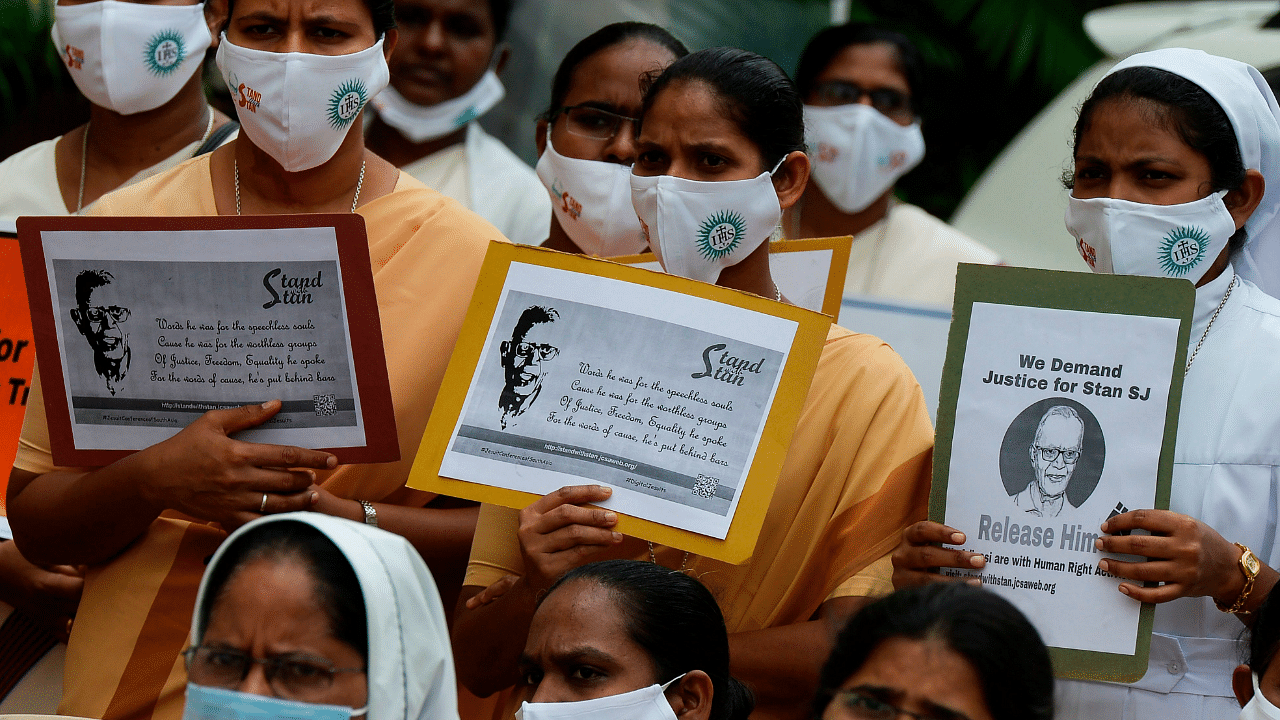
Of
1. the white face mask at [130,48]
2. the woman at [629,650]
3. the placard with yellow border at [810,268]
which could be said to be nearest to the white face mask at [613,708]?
the woman at [629,650]

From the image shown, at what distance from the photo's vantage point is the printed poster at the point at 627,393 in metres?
2.90

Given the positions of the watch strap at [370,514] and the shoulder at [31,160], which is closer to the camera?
the watch strap at [370,514]

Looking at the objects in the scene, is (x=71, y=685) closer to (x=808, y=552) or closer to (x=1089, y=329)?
(x=808, y=552)

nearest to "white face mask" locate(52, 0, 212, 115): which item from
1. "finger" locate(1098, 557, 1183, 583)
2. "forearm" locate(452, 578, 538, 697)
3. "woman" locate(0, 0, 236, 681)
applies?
"woman" locate(0, 0, 236, 681)

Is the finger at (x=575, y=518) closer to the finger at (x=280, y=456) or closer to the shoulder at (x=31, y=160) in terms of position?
the finger at (x=280, y=456)

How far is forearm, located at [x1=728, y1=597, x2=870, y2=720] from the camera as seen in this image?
9.90 feet

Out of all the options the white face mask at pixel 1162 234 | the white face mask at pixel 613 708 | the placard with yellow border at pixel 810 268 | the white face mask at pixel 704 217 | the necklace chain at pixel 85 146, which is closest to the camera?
the white face mask at pixel 613 708

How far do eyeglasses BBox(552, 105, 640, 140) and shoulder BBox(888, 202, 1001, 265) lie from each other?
175 centimetres

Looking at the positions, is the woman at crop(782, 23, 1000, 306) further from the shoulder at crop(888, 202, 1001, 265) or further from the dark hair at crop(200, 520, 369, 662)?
the dark hair at crop(200, 520, 369, 662)

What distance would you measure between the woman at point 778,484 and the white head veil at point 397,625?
422 millimetres

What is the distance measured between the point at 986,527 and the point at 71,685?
Answer: 78.9 inches

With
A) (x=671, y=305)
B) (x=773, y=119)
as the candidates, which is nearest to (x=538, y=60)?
(x=773, y=119)

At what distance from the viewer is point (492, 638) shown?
3.06 metres

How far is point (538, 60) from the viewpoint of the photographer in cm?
694
